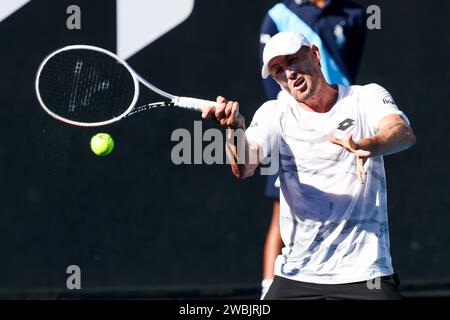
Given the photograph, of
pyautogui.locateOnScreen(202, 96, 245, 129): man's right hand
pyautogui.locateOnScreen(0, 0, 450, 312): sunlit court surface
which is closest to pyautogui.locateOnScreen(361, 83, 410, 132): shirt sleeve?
pyautogui.locateOnScreen(202, 96, 245, 129): man's right hand

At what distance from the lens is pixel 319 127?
15.6ft

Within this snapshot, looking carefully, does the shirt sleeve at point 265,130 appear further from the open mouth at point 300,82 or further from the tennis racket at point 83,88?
the tennis racket at point 83,88

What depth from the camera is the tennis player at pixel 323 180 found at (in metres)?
4.67

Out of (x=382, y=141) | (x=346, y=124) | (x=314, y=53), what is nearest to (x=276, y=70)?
(x=314, y=53)

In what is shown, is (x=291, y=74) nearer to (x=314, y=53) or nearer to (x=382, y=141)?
(x=314, y=53)

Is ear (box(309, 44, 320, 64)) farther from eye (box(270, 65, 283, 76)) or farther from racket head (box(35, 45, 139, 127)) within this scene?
racket head (box(35, 45, 139, 127))

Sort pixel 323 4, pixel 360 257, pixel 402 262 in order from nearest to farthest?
pixel 360 257 < pixel 323 4 < pixel 402 262

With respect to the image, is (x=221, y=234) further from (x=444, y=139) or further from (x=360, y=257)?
(x=360, y=257)

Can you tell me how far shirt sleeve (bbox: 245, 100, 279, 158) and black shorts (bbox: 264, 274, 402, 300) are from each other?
517 mm

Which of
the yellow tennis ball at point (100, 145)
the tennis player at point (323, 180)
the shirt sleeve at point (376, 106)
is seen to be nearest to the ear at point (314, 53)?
the tennis player at point (323, 180)

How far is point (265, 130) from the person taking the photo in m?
4.78

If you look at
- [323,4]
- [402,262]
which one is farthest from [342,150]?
[402,262]

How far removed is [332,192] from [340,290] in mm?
371
